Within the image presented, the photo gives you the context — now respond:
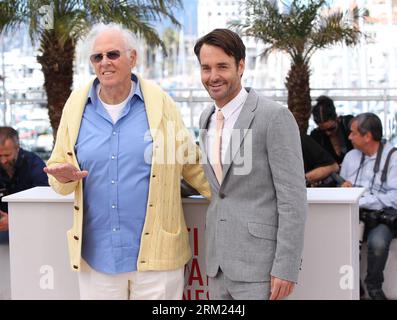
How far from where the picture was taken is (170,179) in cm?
301

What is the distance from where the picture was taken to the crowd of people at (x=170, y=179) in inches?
106

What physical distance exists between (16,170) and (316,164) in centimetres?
237

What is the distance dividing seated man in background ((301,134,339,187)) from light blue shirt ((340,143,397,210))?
0.15 metres

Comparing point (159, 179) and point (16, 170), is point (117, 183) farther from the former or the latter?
point (16, 170)

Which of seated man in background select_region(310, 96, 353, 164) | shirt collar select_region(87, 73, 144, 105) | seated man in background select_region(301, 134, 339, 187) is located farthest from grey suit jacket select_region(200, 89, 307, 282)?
seated man in background select_region(310, 96, 353, 164)

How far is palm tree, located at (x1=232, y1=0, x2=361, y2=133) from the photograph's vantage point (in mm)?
10781

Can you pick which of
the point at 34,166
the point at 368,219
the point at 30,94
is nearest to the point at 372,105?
the point at 30,94

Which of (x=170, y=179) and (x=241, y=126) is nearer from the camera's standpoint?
(x=241, y=126)

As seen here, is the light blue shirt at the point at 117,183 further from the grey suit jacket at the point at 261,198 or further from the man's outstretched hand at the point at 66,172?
the grey suit jacket at the point at 261,198

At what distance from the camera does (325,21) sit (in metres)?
10.9

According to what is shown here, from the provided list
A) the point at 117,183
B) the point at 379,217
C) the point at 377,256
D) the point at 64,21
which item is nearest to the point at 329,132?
the point at 379,217

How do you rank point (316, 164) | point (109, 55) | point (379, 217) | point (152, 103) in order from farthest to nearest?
point (316, 164), point (379, 217), point (152, 103), point (109, 55)

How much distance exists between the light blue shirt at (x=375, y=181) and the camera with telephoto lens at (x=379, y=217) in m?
0.04

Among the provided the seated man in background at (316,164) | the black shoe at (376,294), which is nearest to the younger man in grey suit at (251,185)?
the black shoe at (376,294)
